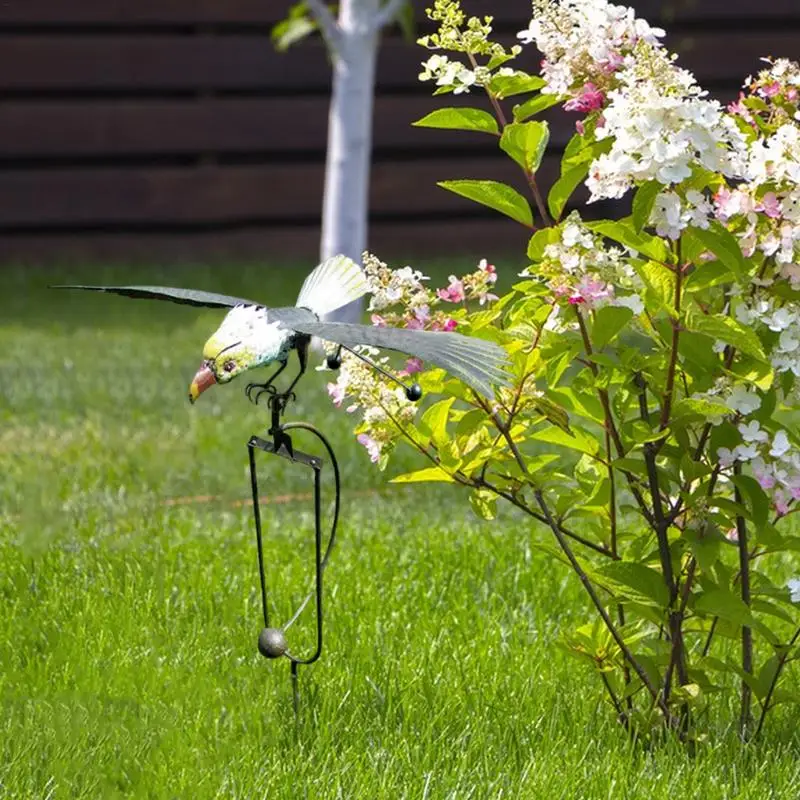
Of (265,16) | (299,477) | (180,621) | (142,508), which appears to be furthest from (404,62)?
(180,621)

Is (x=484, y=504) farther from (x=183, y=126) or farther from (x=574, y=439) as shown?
(x=183, y=126)

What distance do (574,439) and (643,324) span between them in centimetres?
20

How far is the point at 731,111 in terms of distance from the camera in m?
2.47

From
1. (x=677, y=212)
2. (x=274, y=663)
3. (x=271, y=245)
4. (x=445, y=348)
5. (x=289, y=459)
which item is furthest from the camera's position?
(x=271, y=245)

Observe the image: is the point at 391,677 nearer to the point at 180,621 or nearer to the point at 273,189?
the point at 180,621

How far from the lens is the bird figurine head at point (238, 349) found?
2268mm

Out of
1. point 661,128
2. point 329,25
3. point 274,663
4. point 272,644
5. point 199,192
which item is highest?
point 329,25

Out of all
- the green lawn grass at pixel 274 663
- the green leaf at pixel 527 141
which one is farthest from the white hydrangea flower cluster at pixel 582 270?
the green lawn grass at pixel 274 663

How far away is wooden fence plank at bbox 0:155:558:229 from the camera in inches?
347

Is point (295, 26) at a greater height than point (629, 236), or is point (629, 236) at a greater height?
point (295, 26)

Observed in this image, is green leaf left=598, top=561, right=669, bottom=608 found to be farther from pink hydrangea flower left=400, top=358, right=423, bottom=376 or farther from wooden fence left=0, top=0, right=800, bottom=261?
wooden fence left=0, top=0, right=800, bottom=261

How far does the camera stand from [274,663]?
9.90 ft

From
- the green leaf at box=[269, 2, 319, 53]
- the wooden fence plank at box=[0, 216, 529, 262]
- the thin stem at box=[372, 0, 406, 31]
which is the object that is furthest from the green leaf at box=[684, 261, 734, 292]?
the wooden fence plank at box=[0, 216, 529, 262]

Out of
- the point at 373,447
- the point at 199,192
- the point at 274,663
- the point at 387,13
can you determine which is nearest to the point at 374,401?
the point at 373,447
